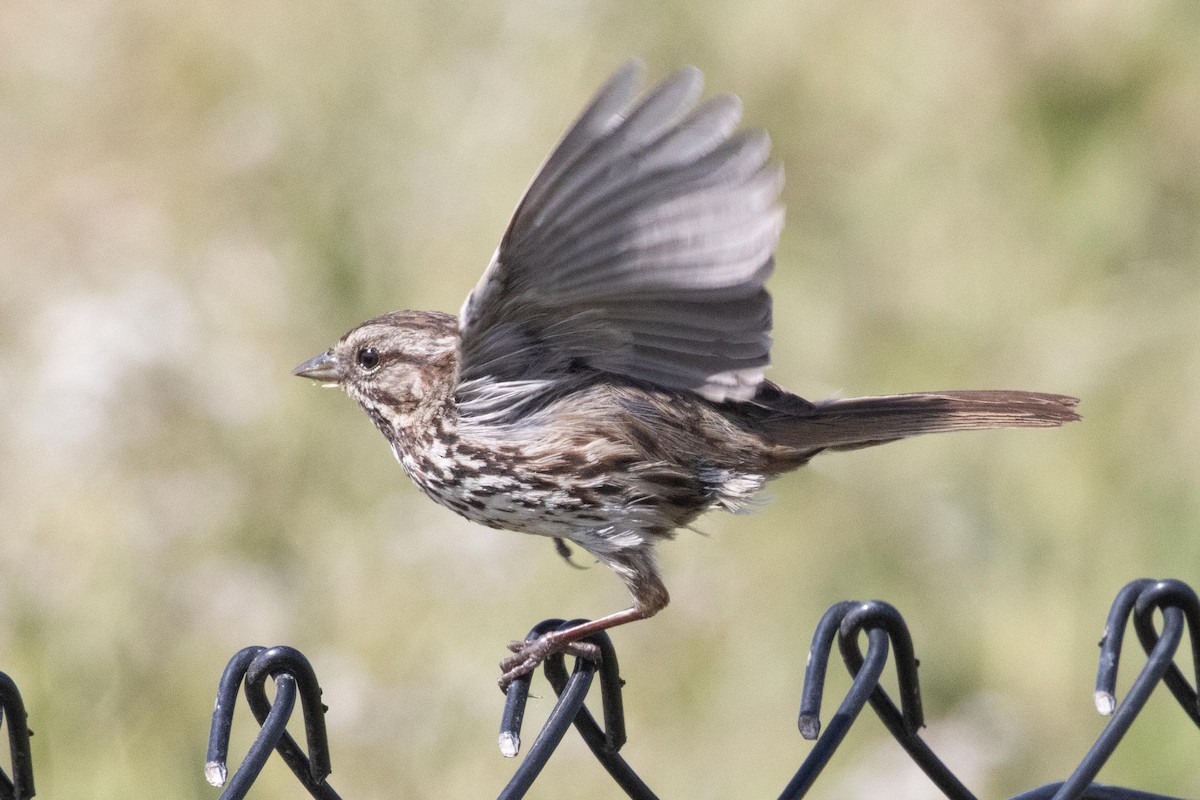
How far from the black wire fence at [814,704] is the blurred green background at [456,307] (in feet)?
4.55

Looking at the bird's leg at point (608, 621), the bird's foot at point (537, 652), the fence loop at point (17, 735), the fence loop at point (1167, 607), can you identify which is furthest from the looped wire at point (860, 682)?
the fence loop at point (17, 735)

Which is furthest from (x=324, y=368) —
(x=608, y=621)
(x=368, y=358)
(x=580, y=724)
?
(x=580, y=724)

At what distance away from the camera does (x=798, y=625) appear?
4391mm

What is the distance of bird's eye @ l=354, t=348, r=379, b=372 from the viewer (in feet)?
10.5

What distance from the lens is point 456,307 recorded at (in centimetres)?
459

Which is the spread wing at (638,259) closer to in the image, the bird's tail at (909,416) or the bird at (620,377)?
the bird at (620,377)

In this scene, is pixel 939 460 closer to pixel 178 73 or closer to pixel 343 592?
pixel 343 592

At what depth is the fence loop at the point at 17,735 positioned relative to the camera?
159 centimetres

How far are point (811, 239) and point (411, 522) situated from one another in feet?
5.69

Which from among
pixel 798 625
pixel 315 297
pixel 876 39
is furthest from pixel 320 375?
pixel 876 39

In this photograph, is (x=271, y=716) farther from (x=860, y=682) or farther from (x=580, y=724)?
(x=860, y=682)

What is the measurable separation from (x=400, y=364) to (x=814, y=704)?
1544 millimetres

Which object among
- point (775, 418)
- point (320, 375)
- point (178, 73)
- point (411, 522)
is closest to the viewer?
point (775, 418)

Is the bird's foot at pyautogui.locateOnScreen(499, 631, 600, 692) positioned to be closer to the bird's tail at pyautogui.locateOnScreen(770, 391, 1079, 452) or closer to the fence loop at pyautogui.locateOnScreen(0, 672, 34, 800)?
the bird's tail at pyautogui.locateOnScreen(770, 391, 1079, 452)
